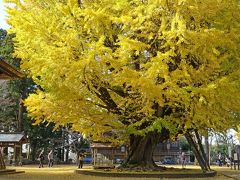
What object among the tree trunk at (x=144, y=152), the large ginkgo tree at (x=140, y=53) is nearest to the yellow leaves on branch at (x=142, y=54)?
the large ginkgo tree at (x=140, y=53)

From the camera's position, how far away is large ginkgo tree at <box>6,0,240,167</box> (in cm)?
1307

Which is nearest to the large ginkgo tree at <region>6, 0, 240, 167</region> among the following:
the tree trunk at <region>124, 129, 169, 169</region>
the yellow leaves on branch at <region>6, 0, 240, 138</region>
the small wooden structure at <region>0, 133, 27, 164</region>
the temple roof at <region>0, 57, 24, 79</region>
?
the yellow leaves on branch at <region>6, 0, 240, 138</region>

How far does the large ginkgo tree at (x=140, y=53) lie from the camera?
13.1 meters

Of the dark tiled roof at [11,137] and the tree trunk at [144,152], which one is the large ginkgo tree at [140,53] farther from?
the dark tiled roof at [11,137]

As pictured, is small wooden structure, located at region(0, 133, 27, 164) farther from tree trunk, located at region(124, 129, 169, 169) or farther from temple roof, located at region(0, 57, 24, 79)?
tree trunk, located at region(124, 129, 169, 169)

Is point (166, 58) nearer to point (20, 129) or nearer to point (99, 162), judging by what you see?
point (99, 162)

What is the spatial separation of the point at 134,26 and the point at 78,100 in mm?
4764

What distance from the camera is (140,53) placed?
14953 mm

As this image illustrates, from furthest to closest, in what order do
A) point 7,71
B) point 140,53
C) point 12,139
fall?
point 12,139 < point 7,71 < point 140,53

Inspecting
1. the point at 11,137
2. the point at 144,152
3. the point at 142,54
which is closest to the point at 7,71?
the point at 142,54

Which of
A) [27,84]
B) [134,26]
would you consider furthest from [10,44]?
[134,26]

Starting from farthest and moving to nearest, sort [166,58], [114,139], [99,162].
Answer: [99,162] → [114,139] → [166,58]

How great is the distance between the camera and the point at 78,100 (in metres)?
16.8

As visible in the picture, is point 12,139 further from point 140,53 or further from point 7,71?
point 140,53
